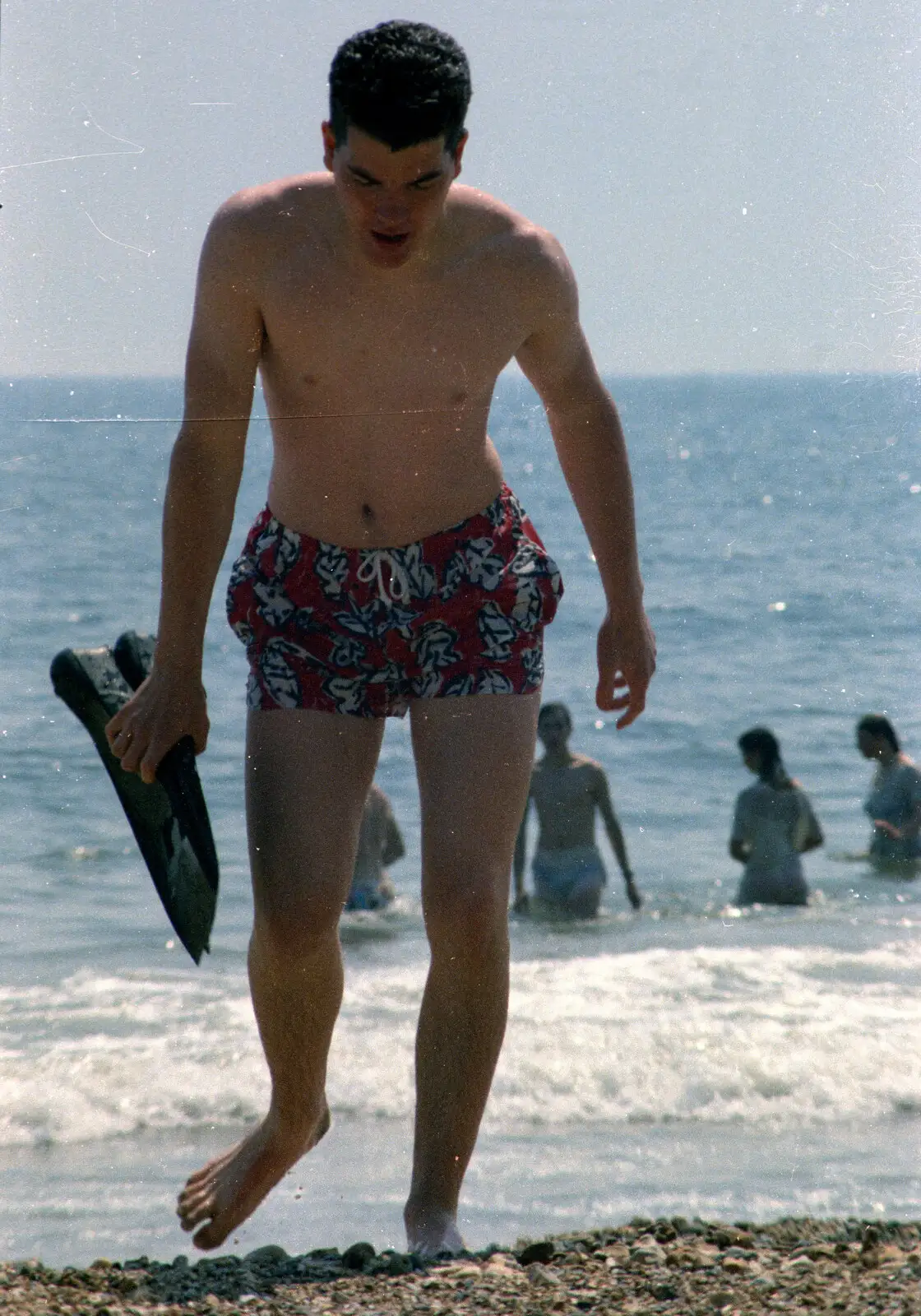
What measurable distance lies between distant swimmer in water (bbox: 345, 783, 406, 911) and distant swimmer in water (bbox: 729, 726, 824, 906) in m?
0.71

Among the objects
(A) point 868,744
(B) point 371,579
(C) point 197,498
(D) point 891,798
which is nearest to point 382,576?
(B) point 371,579

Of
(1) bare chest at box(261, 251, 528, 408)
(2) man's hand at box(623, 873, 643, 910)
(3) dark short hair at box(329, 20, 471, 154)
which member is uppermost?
(3) dark short hair at box(329, 20, 471, 154)

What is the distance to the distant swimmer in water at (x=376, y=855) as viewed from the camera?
290 centimetres

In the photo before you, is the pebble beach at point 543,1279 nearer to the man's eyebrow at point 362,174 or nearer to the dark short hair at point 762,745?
the dark short hair at point 762,745

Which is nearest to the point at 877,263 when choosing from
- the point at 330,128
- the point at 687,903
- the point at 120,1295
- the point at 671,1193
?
the point at 330,128

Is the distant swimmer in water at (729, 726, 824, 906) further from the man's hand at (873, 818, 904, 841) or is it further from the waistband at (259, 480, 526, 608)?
the waistband at (259, 480, 526, 608)

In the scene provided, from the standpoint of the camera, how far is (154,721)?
2.50 metres

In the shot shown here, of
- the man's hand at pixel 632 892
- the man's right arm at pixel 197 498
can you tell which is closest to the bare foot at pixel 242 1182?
the man's right arm at pixel 197 498

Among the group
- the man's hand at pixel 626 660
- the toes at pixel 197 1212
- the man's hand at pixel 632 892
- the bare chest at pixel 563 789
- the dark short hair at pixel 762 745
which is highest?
the man's hand at pixel 626 660

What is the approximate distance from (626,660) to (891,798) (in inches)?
38.5

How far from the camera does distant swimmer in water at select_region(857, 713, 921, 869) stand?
3182 millimetres

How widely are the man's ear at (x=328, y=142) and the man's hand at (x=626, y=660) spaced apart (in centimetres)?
87

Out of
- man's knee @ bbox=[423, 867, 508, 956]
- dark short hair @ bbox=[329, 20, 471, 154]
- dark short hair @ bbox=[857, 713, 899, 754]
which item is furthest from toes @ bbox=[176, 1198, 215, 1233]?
dark short hair @ bbox=[329, 20, 471, 154]

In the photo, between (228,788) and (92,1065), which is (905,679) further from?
(92,1065)
